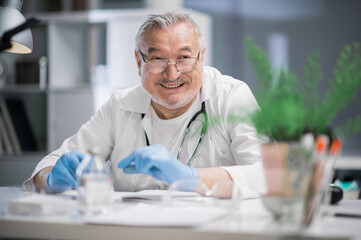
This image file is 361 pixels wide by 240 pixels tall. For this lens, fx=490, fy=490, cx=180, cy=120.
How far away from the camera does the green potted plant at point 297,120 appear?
3.49 feet

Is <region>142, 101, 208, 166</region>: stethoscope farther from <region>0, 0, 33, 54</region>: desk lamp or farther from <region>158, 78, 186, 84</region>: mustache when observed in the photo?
<region>0, 0, 33, 54</region>: desk lamp

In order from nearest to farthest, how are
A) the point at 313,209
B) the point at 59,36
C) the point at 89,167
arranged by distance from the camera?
the point at 313,209
the point at 89,167
the point at 59,36

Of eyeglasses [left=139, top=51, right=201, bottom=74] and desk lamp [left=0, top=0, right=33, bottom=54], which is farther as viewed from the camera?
eyeglasses [left=139, top=51, right=201, bottom=74]

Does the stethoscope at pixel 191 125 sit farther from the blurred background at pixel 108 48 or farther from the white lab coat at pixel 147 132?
the blurred background at pixel 108 48

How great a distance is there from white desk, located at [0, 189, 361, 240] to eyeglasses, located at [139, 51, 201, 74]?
941 mm

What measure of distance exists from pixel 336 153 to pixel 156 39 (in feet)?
3.54

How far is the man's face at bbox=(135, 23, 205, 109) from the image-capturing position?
6.59 ft

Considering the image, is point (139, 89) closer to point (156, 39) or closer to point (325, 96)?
point (156, 39)

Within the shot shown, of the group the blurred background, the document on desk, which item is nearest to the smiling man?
the document on desk

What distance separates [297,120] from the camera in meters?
1.09

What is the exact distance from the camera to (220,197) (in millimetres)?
1458

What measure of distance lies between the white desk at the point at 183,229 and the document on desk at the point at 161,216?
14 millimetres

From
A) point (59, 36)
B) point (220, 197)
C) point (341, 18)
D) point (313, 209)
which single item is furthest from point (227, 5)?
point (313, 209)

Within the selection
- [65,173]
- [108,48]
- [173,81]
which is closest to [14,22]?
[65,173]
